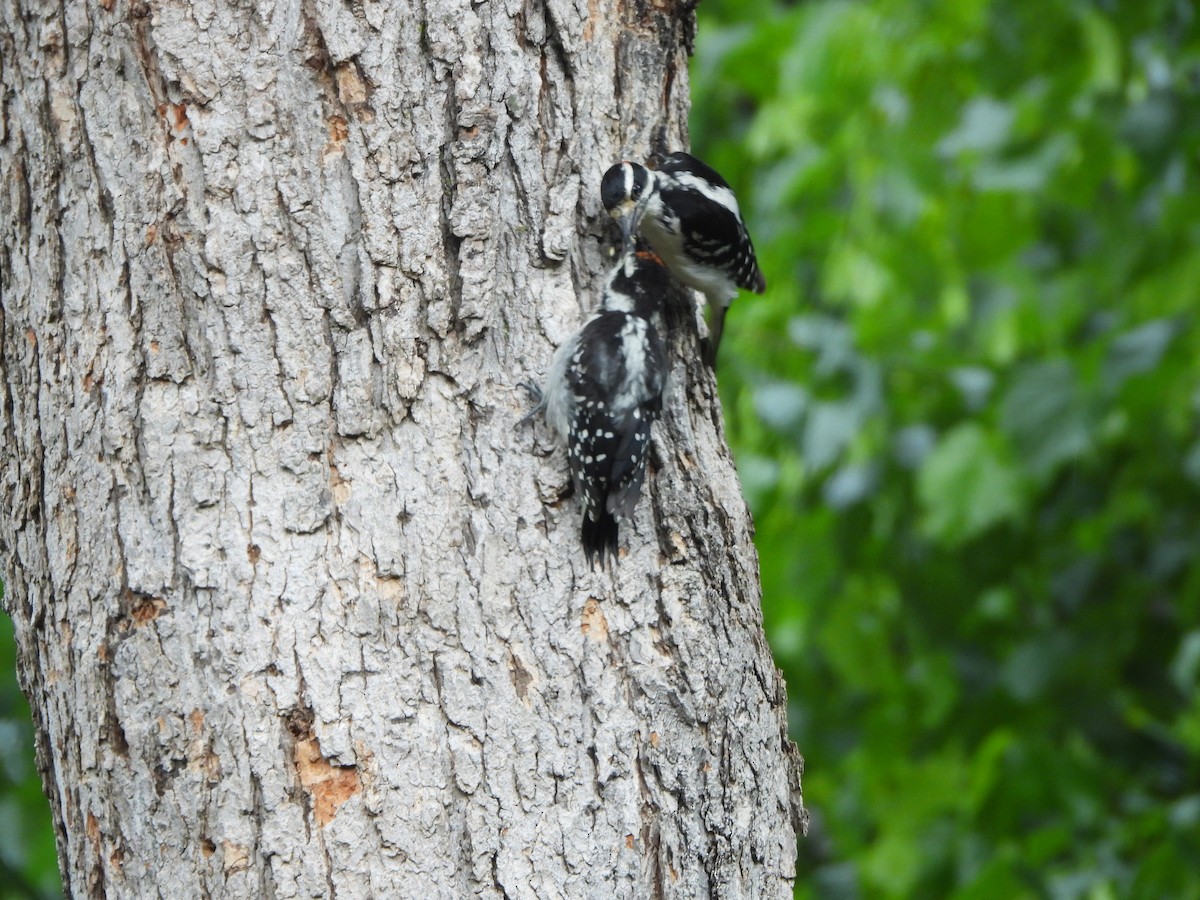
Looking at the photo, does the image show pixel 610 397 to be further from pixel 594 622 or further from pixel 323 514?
pixel 323 514

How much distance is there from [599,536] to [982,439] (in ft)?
7.09

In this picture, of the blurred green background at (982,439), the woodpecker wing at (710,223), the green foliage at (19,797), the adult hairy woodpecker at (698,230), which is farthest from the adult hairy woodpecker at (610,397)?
the green foliage at (19,797)

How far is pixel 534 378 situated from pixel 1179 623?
291 centimetres

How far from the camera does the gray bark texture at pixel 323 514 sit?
1.60 meters

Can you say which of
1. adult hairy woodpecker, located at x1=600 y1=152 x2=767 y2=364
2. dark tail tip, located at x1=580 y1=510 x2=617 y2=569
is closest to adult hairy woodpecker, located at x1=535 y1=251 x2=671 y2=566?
dark tail tip, located at x1=580 y1=510 x2=617 y2=569

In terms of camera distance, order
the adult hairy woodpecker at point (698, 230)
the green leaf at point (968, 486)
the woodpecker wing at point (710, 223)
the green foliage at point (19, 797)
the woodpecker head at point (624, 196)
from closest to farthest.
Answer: the woodpecker head at point (624, 196), the adult hairy woodpecker at point (698, 230), the woodpecker wing at point (710, 223), the green leaf at point (968, 486), the green foliage at point (19, 797)

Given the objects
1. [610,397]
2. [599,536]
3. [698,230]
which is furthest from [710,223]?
[599,536]

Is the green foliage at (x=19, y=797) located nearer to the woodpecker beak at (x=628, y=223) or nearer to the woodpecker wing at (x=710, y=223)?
the woodpecker wing at (x=710, y=223)

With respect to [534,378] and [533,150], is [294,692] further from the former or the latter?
[533,150]

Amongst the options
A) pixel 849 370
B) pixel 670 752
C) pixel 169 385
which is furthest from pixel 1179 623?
pixel 169 385

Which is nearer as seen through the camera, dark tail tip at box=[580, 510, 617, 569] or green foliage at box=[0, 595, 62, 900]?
dark tail tip at box=[580, 510, 617, 569]

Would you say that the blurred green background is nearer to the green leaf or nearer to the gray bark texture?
the green leaf

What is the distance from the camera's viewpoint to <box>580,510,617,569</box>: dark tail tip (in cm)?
174

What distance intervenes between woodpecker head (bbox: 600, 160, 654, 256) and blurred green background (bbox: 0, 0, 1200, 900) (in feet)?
5.54
